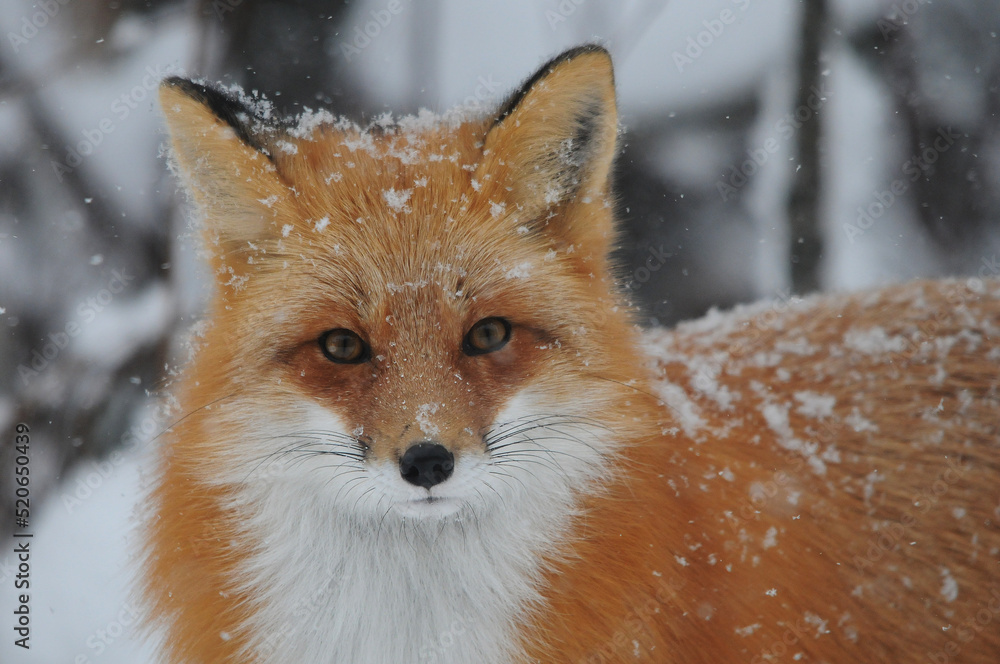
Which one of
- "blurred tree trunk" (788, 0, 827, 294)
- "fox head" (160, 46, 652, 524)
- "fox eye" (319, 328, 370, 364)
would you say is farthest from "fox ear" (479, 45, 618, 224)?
"blurred tree trunk" (788, 0, 827, 294)

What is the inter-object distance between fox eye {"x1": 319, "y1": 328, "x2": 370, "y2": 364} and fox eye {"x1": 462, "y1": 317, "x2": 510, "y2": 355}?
272 mm

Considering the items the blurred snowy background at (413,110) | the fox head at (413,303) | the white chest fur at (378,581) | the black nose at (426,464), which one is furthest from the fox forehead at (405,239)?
the blurred snowy background at (413,110)

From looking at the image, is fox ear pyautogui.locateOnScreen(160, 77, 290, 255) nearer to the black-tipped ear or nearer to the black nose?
the black-tipped ear

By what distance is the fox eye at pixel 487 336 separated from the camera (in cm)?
194

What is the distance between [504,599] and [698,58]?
4095 millimetres

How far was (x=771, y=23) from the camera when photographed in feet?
15.8

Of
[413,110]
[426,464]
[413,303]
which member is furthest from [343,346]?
[413,110]

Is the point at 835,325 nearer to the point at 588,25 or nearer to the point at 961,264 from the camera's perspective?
the point at 588,25

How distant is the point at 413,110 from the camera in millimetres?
4812

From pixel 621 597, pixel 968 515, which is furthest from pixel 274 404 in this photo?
pixel 968 515

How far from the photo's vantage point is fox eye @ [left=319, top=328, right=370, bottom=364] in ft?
6.23

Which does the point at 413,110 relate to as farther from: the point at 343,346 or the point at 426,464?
the point at 426,464

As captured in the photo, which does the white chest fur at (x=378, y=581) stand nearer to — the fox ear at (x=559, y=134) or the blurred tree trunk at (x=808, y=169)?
the fox ear at (x=559, y=134)

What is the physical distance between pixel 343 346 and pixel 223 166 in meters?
0.65
